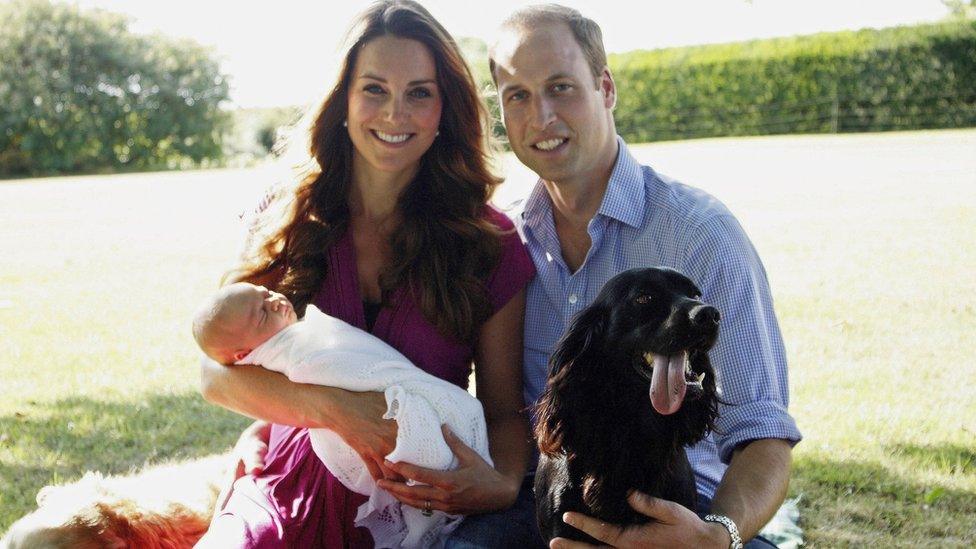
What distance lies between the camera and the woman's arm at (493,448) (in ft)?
10.0

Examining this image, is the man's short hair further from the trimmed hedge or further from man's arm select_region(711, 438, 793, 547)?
the trimmed hedge

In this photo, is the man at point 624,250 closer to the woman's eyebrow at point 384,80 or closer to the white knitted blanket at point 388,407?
the woman's eyebrow at point 384,80

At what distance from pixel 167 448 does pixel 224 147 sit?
32987 millimetres

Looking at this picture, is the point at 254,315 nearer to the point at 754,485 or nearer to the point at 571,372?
the point at 571,372

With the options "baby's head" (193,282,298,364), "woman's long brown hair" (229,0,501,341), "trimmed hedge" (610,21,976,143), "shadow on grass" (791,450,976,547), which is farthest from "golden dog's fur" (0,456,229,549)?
"trimmed hedge" (610,21,976,143)

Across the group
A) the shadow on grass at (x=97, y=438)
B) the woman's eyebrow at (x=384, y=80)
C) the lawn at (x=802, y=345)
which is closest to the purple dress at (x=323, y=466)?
the woman's eyebrow at (x=384, y=80)

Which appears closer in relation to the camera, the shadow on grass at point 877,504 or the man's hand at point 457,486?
the man's hand at point 457,486

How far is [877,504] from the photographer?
4477 mm

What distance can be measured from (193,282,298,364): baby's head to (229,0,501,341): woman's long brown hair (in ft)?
0.95

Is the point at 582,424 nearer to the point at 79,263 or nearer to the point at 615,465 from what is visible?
the point at 615,465

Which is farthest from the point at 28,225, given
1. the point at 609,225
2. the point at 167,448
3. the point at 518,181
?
the point at 609,225

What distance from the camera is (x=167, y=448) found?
534cm

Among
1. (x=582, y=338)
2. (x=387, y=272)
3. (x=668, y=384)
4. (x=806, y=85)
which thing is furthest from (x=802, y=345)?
(x=806, y=85)

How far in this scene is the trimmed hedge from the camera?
92.0ft
